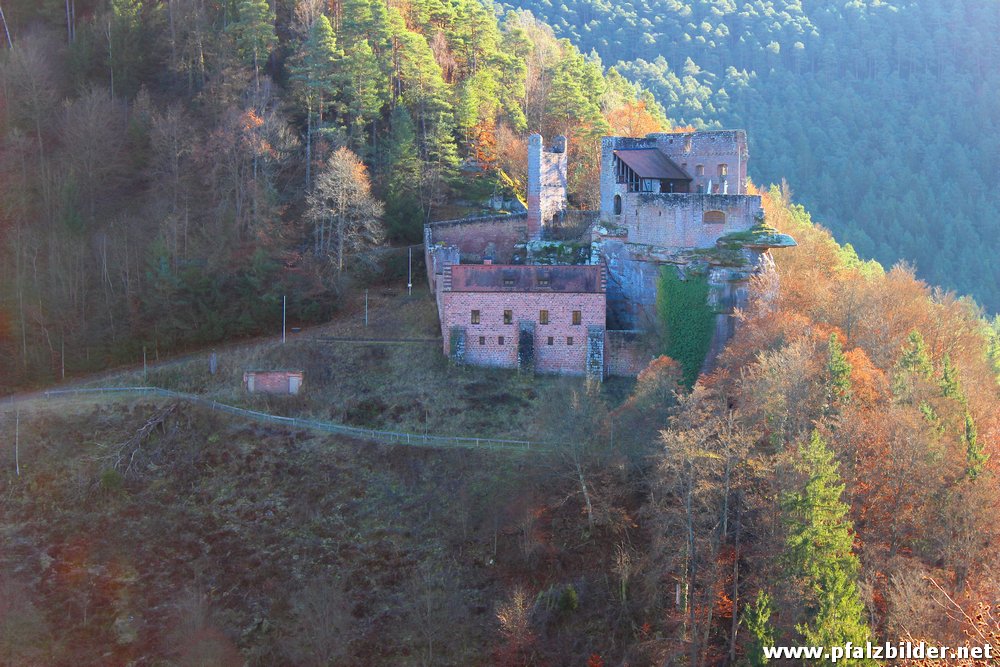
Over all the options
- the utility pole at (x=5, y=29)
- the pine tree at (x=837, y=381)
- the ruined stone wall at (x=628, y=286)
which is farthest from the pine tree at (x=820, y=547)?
the utility pole at (x=5, y=29)

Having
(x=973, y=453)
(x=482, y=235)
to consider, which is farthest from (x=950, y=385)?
(x=482, y=235)

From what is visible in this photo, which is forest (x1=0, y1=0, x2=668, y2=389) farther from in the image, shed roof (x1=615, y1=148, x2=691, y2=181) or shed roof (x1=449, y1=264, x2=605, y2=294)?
shed roof (x1=449, y1=264, x2=605, y2=294)

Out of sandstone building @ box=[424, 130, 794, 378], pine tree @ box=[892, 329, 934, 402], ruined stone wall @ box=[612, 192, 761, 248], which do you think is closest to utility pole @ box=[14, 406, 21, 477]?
sandstone building @ box=[424, 130, 794, 378]

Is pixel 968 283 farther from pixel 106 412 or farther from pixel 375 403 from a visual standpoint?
pixel 106 412

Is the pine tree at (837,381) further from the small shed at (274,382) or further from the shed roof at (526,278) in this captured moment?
the small shed at (274,382)

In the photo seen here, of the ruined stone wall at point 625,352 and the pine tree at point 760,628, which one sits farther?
the ruined stone wall at point 625,352
